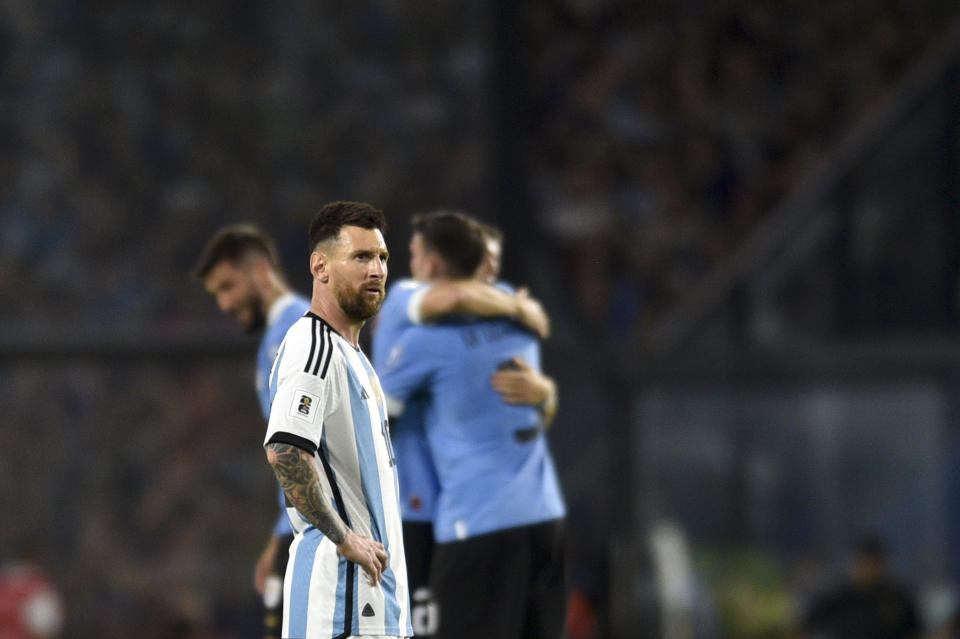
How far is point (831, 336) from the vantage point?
39.2 ft

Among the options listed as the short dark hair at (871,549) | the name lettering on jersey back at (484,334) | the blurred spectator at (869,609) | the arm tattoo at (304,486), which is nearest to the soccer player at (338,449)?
the arm tattoo at (304,486)

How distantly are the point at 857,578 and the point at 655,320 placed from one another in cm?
286

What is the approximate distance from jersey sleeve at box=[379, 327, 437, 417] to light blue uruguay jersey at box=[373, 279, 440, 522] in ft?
0.28

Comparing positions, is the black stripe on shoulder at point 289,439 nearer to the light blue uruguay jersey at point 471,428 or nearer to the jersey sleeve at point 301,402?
the jersey sleeve at point 301,402

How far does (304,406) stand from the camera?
3.48 metres

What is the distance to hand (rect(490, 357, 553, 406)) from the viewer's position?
515 cm

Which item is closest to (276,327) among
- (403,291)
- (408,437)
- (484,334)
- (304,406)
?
(403,291)

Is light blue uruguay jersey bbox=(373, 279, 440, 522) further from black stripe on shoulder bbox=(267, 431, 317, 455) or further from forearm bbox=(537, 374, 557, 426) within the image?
black stripe on shoulder bbox=(267, 431, 317, 455)

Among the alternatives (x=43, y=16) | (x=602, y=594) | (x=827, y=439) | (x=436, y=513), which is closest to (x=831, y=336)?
(x=827, y=439)

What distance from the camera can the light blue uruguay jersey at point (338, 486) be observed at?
3.52m

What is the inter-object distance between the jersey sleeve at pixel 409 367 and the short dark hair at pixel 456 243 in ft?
0.81

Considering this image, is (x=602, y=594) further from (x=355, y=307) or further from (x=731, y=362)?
(x=355, y=307)

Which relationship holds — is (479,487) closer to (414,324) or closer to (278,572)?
(414,324)

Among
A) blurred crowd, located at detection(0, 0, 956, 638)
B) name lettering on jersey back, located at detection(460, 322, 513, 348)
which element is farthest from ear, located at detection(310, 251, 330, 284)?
blurred crowd, located at detection(0, 0, 956, 638)
